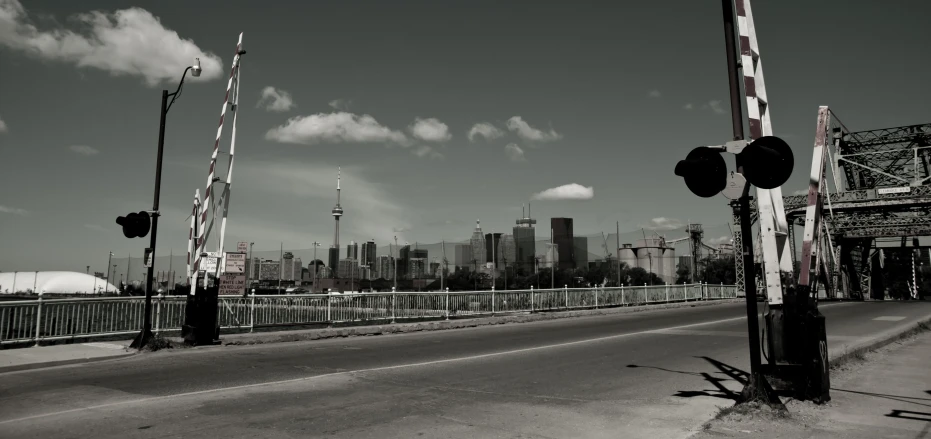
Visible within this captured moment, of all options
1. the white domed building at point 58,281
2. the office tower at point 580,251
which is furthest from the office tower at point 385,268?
the white domed building at point 58,281

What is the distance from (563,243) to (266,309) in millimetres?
21154

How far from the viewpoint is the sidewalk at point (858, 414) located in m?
5.75

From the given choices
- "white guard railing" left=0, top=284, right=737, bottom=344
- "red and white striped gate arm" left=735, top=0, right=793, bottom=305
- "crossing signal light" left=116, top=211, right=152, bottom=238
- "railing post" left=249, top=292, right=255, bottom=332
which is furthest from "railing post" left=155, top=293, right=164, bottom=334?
"red and white striped gate arm" left=735, top=0, right=793, bottom=305

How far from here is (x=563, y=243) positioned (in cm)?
3459

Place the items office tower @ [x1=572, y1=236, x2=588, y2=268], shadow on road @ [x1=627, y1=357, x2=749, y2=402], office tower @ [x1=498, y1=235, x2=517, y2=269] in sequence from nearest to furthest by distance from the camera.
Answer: shadow on road @ [x1=627, y1=357, x2=749, y2=402]
office tower @ [x1=498, y1=235, x2=517, y2=269]
office tower @ [x1=572, y1=236, x2=588, y2=268]

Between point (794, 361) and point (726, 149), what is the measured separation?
272 cm

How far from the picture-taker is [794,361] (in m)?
7.03

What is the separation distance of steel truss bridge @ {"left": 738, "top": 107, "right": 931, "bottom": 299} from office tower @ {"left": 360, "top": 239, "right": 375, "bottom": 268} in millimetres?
25005

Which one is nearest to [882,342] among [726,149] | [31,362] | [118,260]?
[726,149]

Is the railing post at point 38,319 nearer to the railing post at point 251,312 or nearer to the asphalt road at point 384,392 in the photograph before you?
the asphalt road at point 384,392

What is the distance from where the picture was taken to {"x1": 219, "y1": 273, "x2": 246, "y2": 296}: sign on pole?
17406 mm

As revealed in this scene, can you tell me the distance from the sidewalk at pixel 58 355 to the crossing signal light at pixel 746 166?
1118 cm

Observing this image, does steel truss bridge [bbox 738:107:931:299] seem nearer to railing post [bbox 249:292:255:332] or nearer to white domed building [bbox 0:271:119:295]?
railing post [bbox 249:292:255:332]

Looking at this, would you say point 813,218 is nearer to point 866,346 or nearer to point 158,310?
point 866,346
